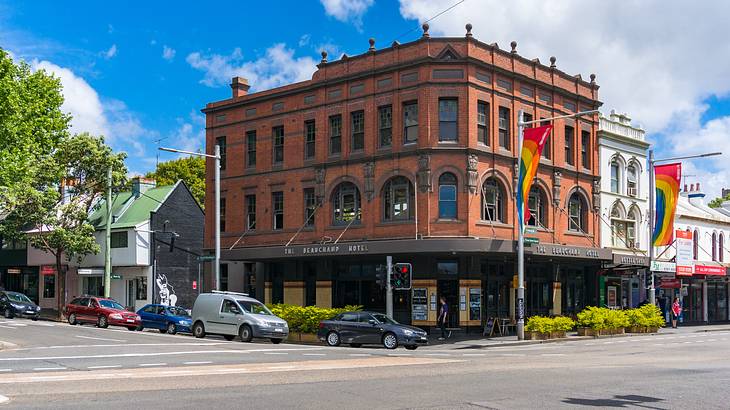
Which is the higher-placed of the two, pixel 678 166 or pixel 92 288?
pixel 678 166

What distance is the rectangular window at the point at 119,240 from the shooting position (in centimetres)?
4903

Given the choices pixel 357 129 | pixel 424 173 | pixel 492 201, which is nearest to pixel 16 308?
pixel 357 129

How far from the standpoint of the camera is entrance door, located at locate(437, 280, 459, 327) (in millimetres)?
34094

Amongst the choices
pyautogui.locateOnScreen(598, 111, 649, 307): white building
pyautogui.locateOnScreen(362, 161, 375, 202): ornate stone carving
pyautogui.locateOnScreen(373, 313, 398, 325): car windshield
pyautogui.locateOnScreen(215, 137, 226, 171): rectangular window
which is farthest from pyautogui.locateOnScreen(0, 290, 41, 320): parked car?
pyautogui.locateOnScreen(598, 111, 649, 307): white building

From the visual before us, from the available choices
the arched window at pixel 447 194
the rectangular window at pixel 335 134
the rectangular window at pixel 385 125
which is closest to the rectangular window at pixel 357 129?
the rectangular window at pixel 335 134

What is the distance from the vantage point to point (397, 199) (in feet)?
115

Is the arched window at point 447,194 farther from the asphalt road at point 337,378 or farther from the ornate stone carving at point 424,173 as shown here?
the asphalt road at point 337,378

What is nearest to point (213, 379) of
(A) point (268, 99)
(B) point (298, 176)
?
(B) point (298, 176)

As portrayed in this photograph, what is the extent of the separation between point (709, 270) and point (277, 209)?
84.8ft

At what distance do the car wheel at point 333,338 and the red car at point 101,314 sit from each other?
11486mm

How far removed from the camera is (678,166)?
134 feet

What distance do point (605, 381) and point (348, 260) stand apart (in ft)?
72.5

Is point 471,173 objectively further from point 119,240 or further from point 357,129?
point 119,240

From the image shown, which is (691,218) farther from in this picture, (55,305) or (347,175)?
(55,305)
